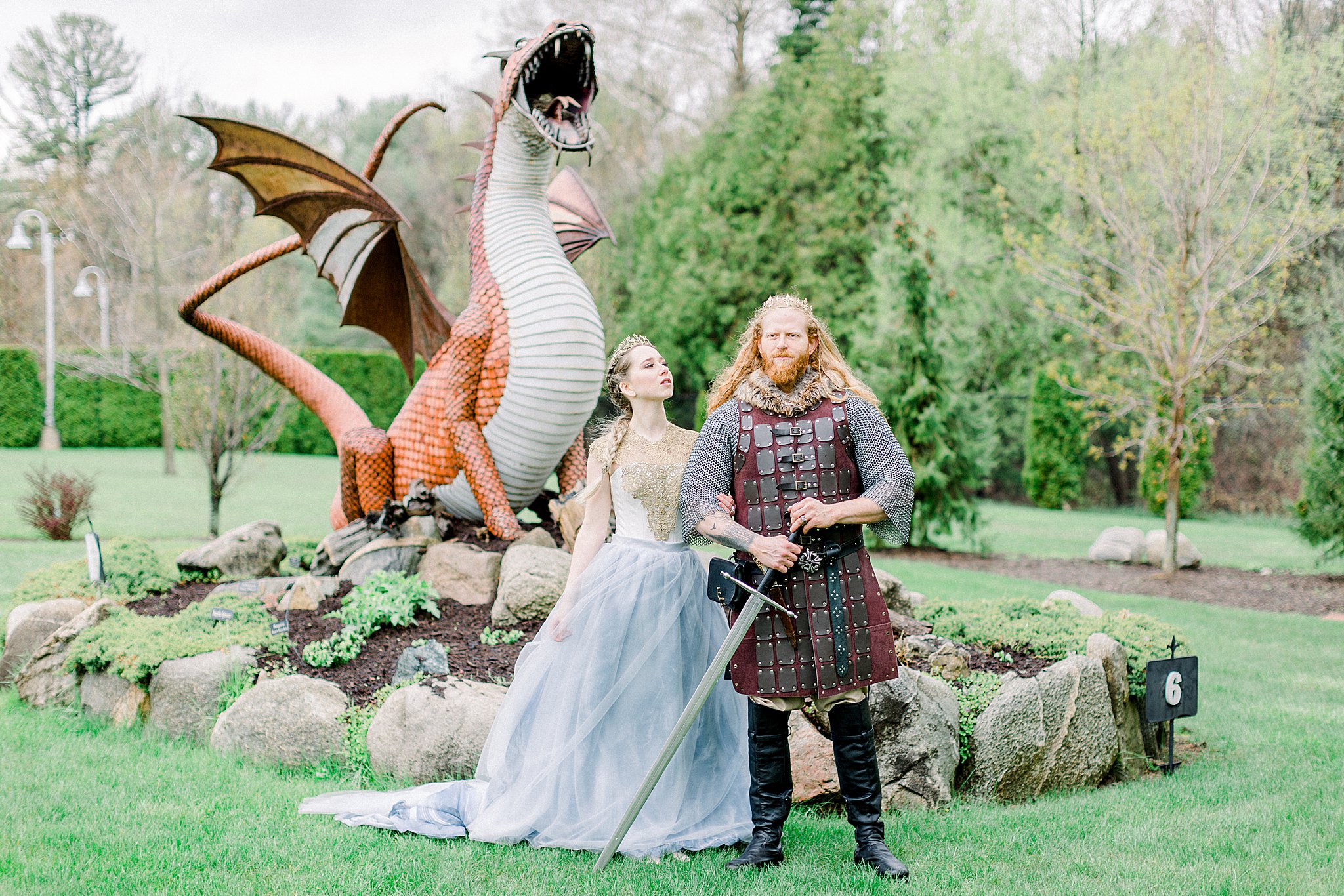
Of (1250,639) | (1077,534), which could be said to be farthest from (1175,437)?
(1077,534)

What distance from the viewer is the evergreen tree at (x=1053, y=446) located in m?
17.1

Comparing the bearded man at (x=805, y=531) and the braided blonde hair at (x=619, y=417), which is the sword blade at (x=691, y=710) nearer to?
the bearded man at (x=805, y=531)

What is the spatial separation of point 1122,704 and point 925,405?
723 centimetres

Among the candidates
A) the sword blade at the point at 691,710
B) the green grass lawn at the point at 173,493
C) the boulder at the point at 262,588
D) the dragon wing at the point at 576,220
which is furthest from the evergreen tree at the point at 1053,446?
the sword blade at the point at 691,710

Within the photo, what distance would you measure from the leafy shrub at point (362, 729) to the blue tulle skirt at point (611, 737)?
0.35m

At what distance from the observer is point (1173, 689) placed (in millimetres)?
3816

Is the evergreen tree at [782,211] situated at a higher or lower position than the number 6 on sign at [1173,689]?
higher

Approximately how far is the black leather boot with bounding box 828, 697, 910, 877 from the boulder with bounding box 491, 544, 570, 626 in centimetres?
185

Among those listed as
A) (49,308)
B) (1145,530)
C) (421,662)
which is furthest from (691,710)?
(49,308)

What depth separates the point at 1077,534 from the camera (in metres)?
13.4

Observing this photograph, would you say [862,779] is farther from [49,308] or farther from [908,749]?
[49,308]

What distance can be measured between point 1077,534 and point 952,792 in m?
10.9

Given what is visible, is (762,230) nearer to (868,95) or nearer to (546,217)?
(868,95)

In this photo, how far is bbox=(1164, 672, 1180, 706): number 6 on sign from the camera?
12.5 feet
